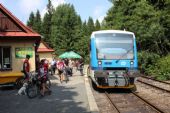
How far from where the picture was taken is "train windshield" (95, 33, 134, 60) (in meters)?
20.5

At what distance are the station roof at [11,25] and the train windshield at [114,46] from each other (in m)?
9.09

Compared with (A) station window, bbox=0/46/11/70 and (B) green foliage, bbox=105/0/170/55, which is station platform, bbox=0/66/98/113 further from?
(B) green foliage, bbox=105/0/170/55

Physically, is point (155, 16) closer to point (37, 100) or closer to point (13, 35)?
point (13, 35)

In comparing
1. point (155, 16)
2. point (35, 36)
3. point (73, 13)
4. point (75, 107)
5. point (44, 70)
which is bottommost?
point (75, 107)

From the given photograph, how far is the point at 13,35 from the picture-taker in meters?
28.2

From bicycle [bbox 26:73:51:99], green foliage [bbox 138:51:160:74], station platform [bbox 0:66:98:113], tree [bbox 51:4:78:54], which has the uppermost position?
tree [bbox 51:4:78:54]

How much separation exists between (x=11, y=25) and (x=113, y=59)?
1149cm

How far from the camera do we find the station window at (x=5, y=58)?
2828 centimetres

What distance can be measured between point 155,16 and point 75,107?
26.5m

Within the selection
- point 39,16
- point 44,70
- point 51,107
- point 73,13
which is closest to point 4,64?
point 44,70

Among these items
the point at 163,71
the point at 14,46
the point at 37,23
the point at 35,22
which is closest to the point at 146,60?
the point at 163,71

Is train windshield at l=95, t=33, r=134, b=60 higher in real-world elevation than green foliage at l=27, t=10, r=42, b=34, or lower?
lower

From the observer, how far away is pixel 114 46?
67.9 feet

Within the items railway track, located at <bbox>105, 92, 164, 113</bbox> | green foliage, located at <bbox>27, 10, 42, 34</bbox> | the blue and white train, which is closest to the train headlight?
the blue and white train
